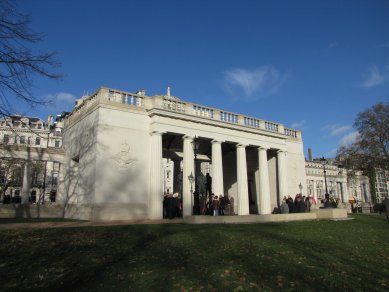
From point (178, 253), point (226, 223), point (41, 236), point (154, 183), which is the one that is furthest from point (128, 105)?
point (178, 253)

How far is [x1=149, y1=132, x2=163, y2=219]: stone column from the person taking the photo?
25777mm

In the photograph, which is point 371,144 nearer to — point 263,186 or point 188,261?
point 263,186

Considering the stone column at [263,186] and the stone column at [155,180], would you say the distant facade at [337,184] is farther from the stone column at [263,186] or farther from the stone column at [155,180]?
the stone column at [155,180]

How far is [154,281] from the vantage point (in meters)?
8.19

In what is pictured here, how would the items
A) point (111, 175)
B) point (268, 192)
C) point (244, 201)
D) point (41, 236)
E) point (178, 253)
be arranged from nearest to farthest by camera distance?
point (178, 253)
point (41, 236)
point (111, 175)
point (244, 201)
point (268, 192)

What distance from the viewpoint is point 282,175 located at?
36188 millimetres

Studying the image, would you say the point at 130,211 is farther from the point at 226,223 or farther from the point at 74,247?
the point at 74,247

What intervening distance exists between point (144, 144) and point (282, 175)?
16.4 meters

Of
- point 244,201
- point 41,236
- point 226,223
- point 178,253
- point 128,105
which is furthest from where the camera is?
point 244,201

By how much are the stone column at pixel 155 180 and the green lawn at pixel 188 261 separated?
1095 centimetres

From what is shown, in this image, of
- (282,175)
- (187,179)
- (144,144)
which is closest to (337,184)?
(282,175)

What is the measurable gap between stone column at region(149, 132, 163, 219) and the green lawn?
1095 centimetres

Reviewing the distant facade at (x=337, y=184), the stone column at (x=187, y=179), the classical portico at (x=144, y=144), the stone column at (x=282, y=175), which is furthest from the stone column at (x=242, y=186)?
the distant facade at (x=337, y=184)

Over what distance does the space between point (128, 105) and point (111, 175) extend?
556 centimetres
